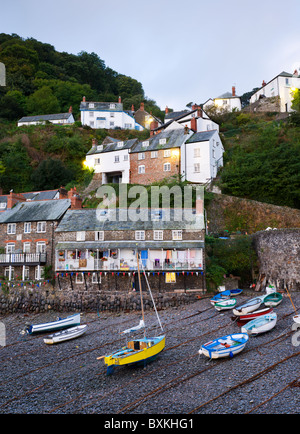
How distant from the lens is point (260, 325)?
769 inches

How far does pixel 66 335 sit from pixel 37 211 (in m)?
A: 15.2

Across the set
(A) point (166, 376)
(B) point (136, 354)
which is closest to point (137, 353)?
(B) point (136, 354)

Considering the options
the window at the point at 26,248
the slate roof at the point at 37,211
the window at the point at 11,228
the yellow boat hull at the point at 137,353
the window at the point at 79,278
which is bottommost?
the yellow boat hull at the point at 137,353

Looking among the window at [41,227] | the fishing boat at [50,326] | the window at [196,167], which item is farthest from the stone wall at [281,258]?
the window at [41,227]

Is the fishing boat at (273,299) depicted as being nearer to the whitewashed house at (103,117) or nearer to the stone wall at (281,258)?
the stone wall at (281,258)

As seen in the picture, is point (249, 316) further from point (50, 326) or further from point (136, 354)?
point (50, 326)

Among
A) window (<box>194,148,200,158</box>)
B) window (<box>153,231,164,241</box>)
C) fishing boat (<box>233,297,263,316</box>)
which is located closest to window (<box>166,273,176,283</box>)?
window (<box>153,231,164,241</box>)

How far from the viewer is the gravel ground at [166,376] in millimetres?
13102

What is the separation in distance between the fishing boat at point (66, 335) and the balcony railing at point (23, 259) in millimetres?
9588

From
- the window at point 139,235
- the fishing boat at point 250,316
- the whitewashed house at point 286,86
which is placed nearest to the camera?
the fishing boat at point 250,316

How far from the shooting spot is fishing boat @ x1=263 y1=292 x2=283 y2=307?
2391cm

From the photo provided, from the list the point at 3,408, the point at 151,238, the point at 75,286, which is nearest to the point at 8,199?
the point at 75,286

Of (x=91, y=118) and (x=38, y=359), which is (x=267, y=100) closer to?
(x=91, y=118)

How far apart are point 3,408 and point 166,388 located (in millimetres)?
6502
